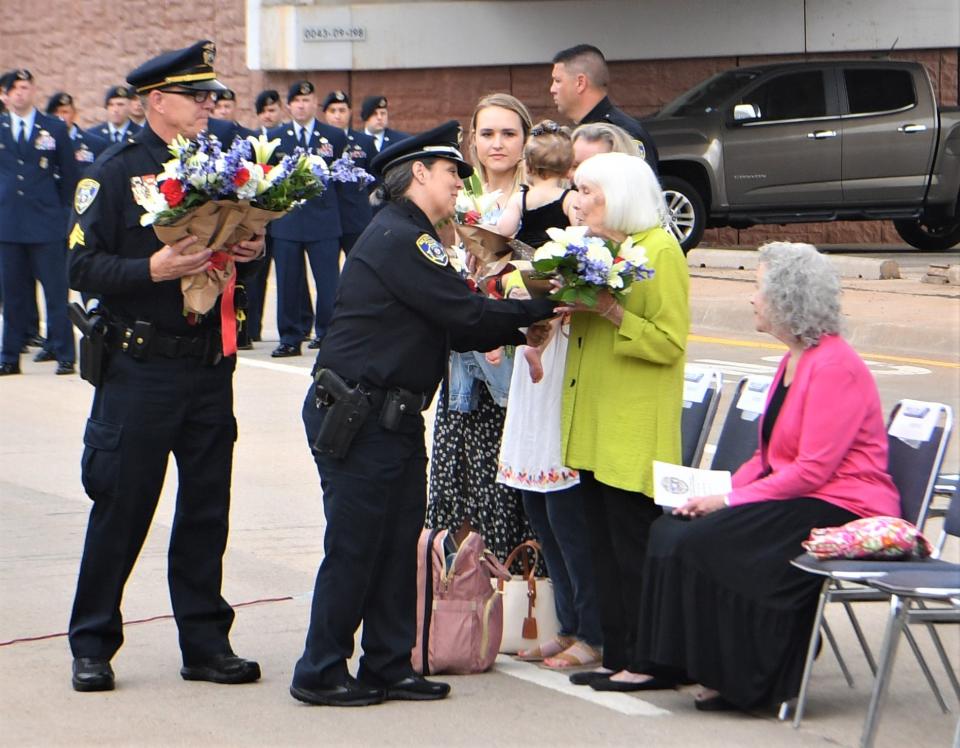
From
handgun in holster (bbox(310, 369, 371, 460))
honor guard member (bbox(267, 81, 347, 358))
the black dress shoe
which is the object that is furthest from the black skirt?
honor guard member (bbox(267, 81, 347, 358))

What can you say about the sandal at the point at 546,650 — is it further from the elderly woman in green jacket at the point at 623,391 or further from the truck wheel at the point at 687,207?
the truck wheel at the point at 687,207

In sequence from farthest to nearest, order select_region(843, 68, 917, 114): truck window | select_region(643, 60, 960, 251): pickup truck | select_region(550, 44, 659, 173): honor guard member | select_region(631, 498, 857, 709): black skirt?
select_region(843, 68, 917, 114): truck window → select_region(643, 60, 960, 251): pickup truck → select_region(550, 44, 659, 173): honor guard member → select_region(631, 498, 857, 709): black skirt

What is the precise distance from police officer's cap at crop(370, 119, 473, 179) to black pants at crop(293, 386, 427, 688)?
79 cm

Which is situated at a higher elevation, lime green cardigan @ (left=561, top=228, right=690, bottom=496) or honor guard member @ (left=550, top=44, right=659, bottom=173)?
honor guard member @ (left=550, top=44, right=659, bottom=173)

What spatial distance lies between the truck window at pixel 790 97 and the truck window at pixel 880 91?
15.3 inches

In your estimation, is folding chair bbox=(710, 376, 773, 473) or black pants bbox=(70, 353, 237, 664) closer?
black pants bbox=(70, 353, 237, 664)

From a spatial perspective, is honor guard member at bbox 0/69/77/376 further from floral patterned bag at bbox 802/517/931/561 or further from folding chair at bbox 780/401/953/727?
floral patterned bag at bbox 802/517/931/561

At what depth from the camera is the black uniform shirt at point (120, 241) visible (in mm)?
5641

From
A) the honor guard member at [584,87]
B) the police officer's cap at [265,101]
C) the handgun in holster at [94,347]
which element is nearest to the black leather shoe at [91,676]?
the handgun in holster at [94,347]

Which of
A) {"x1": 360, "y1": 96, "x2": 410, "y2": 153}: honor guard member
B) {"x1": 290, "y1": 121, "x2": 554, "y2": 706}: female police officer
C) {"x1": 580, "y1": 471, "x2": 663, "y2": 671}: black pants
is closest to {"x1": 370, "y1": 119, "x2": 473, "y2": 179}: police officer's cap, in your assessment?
{"x1": 290, "y1": 121, "x2": 554, "y2": 706}: female police officer

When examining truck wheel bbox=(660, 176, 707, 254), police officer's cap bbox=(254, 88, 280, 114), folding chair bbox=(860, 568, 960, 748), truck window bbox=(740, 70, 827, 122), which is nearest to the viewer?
folding chair bbox=(860, 568, 960, 748)

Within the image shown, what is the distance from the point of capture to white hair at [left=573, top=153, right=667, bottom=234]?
5.75m

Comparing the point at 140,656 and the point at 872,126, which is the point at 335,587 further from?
the point at 872,126

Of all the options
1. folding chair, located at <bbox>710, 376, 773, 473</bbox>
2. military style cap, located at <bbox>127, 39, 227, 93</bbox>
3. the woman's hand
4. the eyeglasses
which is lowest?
the woman's hand
